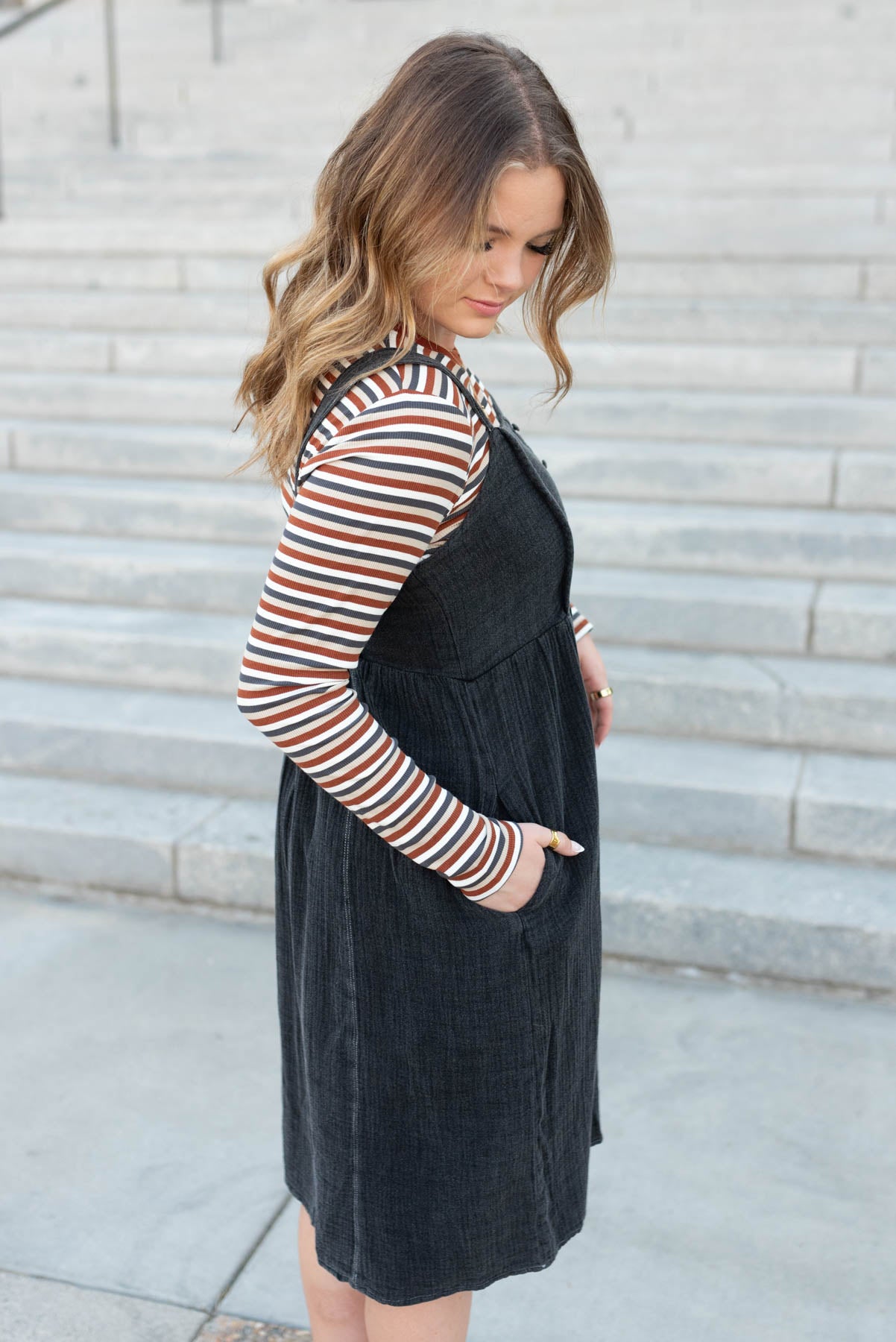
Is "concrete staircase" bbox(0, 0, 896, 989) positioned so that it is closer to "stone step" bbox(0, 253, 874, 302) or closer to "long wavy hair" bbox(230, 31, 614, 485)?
"stone step" bbox(0, 253, 874, 302)

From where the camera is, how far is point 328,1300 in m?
1.56

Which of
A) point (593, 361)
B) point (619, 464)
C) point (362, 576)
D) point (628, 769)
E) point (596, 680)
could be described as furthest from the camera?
point (593, 361)

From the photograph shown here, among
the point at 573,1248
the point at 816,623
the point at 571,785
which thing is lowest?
the point at 573,1248

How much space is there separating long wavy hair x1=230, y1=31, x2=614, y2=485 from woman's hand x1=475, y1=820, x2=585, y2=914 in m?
0.50

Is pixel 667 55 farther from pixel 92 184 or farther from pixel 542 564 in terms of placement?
pixel 542 564

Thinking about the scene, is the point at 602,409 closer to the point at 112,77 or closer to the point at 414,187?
the point at 414,187

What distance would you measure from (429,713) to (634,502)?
3.16 metres

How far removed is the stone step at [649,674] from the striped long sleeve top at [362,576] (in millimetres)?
2435

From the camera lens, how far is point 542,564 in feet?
4.43

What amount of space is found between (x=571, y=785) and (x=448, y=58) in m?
0.82

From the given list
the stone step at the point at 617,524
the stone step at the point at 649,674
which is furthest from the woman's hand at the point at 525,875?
the stone step at the point at 617,524

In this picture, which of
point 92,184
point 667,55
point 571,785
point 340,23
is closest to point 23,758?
point 571,785

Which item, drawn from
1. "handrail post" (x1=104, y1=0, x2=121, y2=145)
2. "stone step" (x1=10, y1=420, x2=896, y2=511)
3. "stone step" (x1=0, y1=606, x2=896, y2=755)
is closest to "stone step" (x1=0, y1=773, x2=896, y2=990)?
"stone step" (x1=0, y1=606, x2=896, y2=755)

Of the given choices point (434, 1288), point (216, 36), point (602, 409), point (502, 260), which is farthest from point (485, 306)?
point (216, 36)
